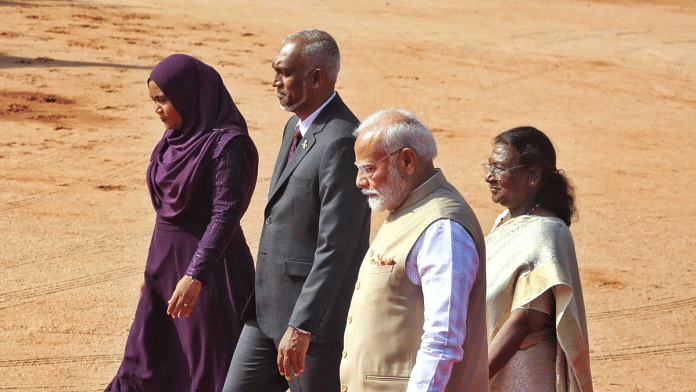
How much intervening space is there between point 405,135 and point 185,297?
1528mm

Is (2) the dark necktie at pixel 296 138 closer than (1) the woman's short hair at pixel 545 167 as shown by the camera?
No

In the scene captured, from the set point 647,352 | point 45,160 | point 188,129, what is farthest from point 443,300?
point 45,160

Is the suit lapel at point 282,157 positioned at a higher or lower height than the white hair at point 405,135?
lower

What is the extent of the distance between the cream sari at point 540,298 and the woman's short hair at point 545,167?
0.10m

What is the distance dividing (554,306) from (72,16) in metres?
17.5

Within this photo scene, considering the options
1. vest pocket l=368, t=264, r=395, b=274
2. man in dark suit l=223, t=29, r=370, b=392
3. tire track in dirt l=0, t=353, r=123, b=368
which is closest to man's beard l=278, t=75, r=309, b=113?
man in dark suit l=223, t=29, r=370, b=392

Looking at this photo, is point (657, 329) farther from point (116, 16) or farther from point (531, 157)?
point (116, 16)

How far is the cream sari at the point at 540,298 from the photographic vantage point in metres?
3.19

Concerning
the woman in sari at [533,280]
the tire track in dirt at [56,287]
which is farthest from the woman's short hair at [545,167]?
the tire track in dirt at [56,287]

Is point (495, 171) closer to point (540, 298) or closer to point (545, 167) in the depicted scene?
point (545, 167)

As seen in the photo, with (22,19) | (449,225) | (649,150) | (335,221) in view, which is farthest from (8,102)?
(449,225)

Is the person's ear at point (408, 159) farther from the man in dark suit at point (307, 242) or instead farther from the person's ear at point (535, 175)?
the person's ear at point (535, 175)

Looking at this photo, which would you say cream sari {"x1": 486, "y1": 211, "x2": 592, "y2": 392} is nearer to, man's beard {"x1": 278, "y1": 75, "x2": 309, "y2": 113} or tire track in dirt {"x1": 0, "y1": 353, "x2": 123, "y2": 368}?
man's beard {"x1": 278, "y1": 75, "x2": 309, "y2": 113}

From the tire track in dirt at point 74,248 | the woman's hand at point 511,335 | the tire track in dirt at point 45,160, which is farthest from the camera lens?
the tire track in dirt at point 45,160
